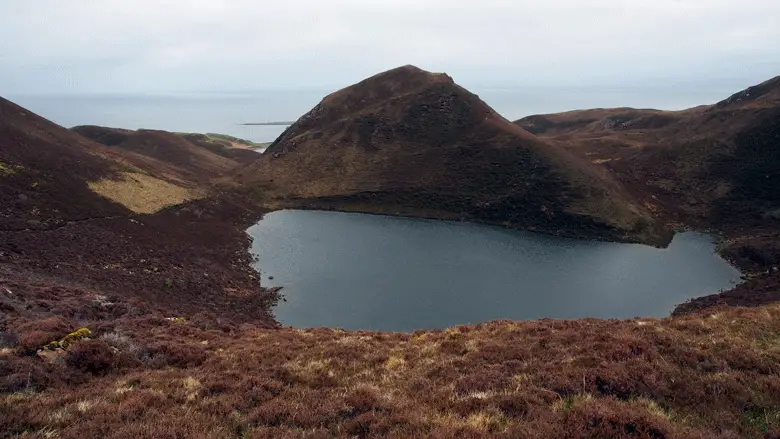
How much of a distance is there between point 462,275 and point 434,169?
5364 cm

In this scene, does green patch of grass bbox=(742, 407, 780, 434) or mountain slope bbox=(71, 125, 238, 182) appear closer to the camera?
green patch of grass bbox=(742, 407, 780, 434)

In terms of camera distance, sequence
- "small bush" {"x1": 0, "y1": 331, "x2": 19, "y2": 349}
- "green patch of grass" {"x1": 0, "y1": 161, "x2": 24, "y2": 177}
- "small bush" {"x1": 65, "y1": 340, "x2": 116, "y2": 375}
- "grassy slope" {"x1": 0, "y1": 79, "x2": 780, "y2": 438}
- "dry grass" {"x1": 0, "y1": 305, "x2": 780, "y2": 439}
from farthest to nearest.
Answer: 1. "green patch of grass" {"x1": 0, "y1": 161, "x2": 24, "y2": 177}
2. "small bush" {"x1": 0, "y1": 331, "x2": 19, "y2": 349}
3. "small bush" {"x1": 65, "y1": 340, "x2": 116, "y2": 375}
4. "grassy slope" {"x1": 0, "y1": 79, "x2": 780, "y2": 438}
5. "dry grass" {"x1": 0, "y1": 305, "x2": 780, "y2": 439}

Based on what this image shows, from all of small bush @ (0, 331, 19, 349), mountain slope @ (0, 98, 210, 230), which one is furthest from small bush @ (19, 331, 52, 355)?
mountain slope @ (0, 98, 210, 230)

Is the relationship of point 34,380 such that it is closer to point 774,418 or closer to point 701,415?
point 701,415

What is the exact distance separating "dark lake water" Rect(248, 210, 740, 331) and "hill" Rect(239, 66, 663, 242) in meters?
8.73

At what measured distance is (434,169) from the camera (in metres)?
109

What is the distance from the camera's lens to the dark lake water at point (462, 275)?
47656 millimetres

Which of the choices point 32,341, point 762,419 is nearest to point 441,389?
point 762,419

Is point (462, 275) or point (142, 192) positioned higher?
point (142, 192)

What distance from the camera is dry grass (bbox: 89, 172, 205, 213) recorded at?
214 ft

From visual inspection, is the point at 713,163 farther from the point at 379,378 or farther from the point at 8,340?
the point at 8,340

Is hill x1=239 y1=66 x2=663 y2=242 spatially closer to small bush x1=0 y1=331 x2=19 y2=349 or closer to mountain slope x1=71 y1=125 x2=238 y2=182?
mountain slope x1=71 y1=125 x2=238 y2=182

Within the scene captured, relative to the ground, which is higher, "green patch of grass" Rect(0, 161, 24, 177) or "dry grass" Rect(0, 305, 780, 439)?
"green patch of grass" Rect(0, 161, 24, 177)

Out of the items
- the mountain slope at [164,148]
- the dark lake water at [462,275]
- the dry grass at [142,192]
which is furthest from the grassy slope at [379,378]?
the mountain slope at [164,148]
